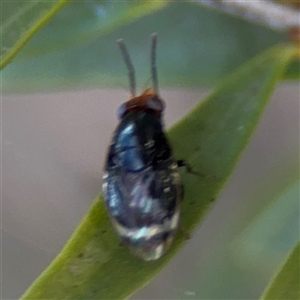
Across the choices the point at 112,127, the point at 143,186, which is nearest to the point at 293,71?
the point at 143,186

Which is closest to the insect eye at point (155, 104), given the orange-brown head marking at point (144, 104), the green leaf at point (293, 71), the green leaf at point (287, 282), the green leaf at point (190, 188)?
the orange-brown head marking at point (144, 104)

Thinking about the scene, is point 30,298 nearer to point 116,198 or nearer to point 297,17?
point 116,198

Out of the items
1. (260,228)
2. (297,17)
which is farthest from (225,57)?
(260,228)

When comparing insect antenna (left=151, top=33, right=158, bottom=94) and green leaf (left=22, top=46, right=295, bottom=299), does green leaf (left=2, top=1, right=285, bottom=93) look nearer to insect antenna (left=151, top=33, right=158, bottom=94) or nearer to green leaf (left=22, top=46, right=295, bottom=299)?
insect antenna (left=151, top=33, right=158, bottom=94)

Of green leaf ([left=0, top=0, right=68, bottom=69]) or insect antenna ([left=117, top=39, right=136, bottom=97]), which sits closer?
green leaf ([left=0, top=0, right=68, bottom=69])

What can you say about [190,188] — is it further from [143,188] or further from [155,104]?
[155,104]

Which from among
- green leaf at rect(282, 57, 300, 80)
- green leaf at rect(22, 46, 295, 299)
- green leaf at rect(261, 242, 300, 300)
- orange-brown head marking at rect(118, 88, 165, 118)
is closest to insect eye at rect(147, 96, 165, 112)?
orange-brown head marking at rect(118, 88, 165, 118)

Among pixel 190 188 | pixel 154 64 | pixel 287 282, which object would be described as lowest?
pixel 287 282
